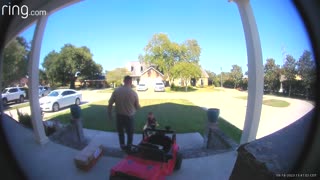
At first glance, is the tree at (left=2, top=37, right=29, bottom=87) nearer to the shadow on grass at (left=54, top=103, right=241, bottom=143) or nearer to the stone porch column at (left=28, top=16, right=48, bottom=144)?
the stone porch column at (left=28, top=16, right=48, bottom=144)

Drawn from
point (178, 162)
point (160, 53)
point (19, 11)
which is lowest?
point (178, 162)

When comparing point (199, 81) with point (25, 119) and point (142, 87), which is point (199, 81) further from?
point (25, 119)

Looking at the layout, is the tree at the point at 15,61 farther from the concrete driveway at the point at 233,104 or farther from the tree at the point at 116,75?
the tree at the point at 116,75

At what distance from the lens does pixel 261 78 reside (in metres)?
2.24

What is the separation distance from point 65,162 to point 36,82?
0.76 metres

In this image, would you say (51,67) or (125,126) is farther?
(125,126)

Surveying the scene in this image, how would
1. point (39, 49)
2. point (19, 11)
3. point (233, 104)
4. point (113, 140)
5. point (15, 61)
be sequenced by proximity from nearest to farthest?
point (19, 11) < point (15, 61) < point (39, 49) < point (113, 140) < point (233, 104)

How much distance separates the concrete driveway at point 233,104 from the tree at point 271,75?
127mm

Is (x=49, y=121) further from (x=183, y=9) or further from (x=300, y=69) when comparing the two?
(x=300, y=69)

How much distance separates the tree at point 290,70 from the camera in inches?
61.3

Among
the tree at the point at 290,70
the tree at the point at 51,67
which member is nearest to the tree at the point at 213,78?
the tree at the point at 290,70

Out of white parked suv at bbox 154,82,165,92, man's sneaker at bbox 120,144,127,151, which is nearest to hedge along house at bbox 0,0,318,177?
man's sneaker at bbox 120,144,127,151

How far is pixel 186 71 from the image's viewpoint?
1.87m

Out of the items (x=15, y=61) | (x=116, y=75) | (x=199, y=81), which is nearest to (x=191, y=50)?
(x=199, y=81)
